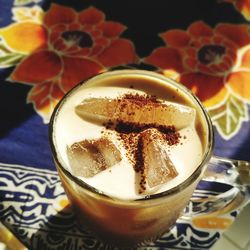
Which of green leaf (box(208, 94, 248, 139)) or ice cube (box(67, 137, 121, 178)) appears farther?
green leaf (box(208, 94, 248, 139))

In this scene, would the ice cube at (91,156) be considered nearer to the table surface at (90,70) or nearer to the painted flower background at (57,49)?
the table surface at (90,70)

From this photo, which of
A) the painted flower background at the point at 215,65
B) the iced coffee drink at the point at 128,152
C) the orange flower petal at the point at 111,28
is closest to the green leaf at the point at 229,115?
the painted flower background at the point at 215,65

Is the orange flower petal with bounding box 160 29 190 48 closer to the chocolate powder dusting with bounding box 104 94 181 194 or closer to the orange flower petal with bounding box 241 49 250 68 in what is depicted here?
the orange flower petal with bounding box 241 49 250 68

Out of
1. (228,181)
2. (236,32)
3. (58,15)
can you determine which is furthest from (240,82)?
(58,15)

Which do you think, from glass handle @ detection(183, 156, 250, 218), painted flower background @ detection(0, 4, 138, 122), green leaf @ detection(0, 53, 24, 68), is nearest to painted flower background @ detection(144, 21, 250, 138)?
painted flower background @ detection(0, 4, 138, 122)

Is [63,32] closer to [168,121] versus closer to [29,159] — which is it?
[29,159]

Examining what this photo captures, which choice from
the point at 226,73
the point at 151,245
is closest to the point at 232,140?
the point at 226,73
